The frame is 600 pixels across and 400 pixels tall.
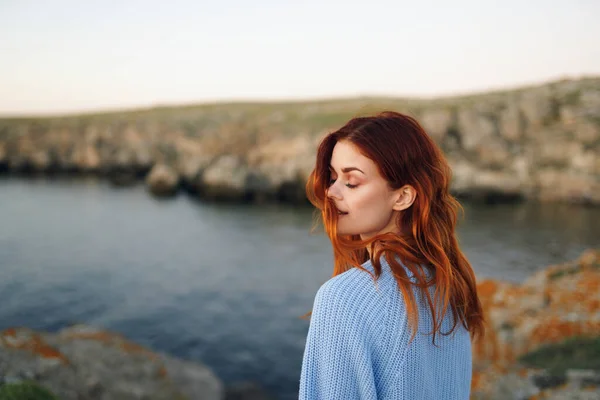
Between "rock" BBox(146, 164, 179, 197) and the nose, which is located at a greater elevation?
the nose

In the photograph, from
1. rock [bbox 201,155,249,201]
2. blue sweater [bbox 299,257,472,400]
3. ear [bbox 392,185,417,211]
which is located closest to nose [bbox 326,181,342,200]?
ear [bbox 392,185,417,211]

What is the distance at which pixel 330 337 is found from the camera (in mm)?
1557

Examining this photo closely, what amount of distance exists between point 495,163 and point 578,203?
8323mm

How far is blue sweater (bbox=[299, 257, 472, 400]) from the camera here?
155cm

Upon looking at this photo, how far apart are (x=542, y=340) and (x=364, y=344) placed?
8593 mm

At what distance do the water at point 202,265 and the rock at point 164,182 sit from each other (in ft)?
15.3

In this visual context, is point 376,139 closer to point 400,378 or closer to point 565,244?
point 400,378

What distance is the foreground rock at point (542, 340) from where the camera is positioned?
21.3ft

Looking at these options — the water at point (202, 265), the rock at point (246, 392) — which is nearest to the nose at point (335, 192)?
the rock at point (246, 392)

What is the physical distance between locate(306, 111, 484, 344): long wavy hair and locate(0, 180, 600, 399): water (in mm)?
10389

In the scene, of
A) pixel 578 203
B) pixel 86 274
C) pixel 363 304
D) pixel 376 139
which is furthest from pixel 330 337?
pixel 578 203

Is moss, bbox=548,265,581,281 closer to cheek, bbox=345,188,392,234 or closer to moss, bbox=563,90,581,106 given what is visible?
cheek, bbox=345,188,392,234

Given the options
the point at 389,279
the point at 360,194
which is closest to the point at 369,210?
the point at 360,194

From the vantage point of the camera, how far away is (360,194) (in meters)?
1.90
